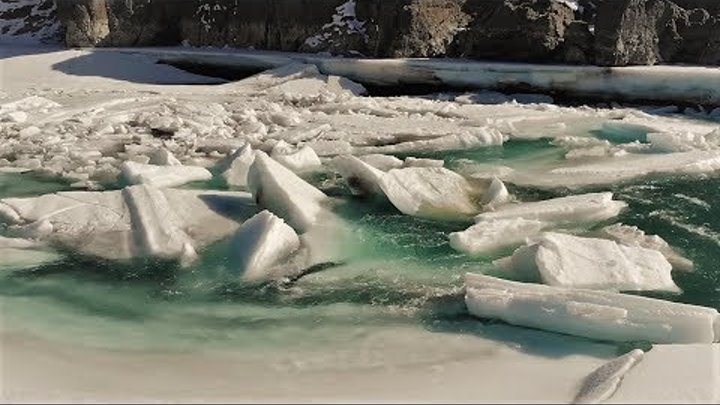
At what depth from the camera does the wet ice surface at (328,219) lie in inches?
154

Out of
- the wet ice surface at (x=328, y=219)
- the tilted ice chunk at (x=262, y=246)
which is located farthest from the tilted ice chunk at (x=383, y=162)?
the tilted ice chunk at (x=262, y=246)

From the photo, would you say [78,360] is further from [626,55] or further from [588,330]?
[626,55]

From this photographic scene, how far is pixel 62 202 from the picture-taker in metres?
5.74

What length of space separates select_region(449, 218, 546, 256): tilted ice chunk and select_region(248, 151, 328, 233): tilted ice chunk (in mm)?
1134

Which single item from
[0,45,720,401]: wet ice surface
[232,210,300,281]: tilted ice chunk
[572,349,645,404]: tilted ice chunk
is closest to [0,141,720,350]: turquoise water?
[0,45,720,401]: wet ice surface

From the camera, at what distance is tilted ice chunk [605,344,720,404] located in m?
2.97

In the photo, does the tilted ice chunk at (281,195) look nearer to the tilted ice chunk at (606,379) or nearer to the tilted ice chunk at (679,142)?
the tilted ice chunk at (606,379)

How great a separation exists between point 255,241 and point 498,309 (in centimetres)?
172

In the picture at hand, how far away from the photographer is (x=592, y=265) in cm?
447

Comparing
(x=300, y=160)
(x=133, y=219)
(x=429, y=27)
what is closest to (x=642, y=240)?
(x=300, y=160)

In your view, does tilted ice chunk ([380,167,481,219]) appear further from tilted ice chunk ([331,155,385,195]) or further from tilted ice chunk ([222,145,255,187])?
tilted ice chunk ([222,145,255,187])

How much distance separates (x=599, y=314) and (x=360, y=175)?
9.39 ft

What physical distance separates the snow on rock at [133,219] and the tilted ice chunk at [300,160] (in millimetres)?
1201

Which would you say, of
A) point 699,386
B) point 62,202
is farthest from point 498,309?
point 62,202
